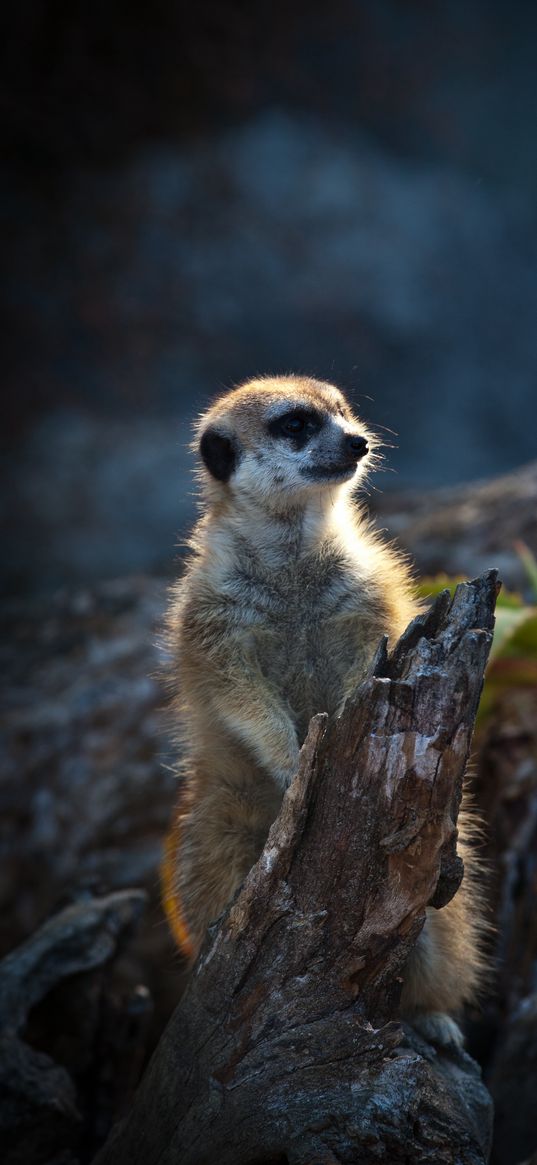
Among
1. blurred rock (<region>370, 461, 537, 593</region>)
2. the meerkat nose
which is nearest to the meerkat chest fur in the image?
the meerkat nose

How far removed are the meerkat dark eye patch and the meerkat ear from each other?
10 centimetres

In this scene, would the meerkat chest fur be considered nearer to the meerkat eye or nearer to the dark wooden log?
the meerkat eye

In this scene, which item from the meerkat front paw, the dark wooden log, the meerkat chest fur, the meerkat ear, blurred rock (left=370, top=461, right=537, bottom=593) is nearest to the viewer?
the dark wooden log

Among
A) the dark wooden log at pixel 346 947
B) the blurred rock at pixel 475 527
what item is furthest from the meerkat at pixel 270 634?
the blurred rock at pixel 475 527

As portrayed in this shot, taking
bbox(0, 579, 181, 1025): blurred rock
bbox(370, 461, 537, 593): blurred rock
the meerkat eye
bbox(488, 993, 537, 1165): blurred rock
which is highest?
bbox(370, 461, 537, 593): blurred rock

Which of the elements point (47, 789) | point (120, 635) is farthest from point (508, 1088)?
point (120, 635)

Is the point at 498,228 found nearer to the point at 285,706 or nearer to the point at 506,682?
the point at 506,682

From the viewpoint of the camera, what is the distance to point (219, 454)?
226 cm

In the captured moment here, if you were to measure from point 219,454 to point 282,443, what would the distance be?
0.51ft

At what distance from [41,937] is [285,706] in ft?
2.63

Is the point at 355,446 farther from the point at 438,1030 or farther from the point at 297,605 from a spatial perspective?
the point at 438,1030

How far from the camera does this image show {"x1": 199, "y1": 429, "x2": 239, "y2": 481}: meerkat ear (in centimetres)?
225

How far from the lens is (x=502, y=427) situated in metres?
4.48

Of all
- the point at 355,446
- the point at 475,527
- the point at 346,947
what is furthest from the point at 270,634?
the point at 475,527
